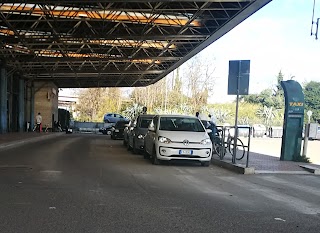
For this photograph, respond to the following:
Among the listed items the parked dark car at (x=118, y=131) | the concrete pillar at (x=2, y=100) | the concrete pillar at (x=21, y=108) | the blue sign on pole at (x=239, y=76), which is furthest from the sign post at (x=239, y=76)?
the concrete pillar at (x=21, y=108)

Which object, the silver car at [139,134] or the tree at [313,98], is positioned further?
the tree at [313,98]

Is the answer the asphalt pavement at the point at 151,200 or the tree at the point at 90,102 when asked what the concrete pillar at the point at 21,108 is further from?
the tree at the point at 90,102

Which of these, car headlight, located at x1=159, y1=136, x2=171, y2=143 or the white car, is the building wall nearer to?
the white car

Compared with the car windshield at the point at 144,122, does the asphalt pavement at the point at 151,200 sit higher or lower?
lower

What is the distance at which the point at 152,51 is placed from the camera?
29016mm

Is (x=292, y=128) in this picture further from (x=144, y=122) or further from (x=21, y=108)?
(x=21, y=108)

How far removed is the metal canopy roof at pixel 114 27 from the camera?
17.6 m

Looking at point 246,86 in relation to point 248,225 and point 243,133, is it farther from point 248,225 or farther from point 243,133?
point 243,133

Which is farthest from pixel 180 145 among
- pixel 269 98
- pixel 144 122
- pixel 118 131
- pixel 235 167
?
pixel 269 98

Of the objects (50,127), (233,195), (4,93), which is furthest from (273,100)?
(233,195)

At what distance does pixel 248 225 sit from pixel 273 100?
70408mm

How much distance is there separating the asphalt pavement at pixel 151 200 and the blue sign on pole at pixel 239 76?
3.21 metres

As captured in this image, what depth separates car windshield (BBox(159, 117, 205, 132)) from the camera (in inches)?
514

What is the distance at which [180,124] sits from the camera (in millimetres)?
13336
